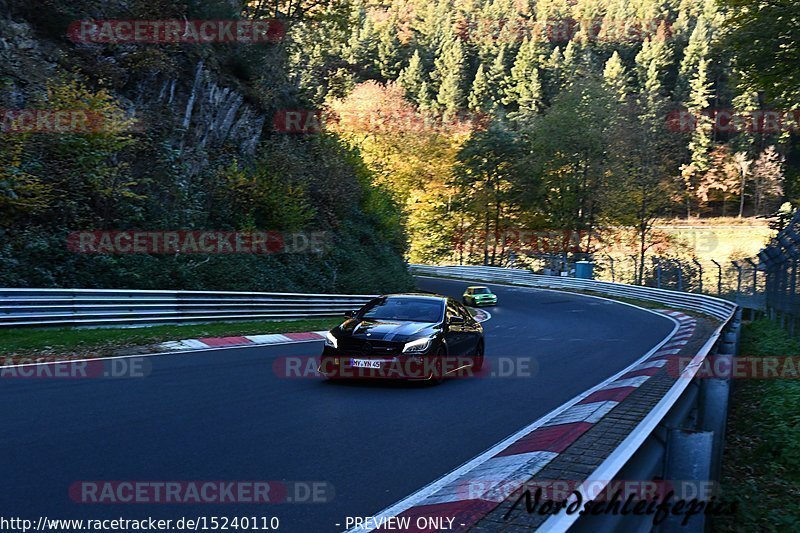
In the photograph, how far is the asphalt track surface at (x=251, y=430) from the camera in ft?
17.8

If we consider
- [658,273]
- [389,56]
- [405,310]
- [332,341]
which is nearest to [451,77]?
[389,56]

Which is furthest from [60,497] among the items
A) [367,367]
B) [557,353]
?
[557,353]

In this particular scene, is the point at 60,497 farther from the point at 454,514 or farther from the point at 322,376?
the point at 322,376

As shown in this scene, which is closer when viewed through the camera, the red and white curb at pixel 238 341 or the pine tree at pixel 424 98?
the red and white curb at pixel 238 341

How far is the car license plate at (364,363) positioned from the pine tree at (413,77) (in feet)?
360

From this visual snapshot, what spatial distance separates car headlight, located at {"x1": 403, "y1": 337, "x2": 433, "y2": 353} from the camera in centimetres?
1116

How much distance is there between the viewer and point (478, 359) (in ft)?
46.0

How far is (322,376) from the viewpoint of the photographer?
12.2 meters

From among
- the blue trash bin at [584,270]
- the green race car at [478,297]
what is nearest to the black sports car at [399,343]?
the green race car at [478,297]

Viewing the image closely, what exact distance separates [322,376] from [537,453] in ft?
18.9

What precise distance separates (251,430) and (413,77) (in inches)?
4539

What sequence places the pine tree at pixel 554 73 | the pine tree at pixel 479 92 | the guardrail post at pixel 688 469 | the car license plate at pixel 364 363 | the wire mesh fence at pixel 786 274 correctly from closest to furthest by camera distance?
the guardrail post at pixel 688 469 < the car license plate at pixel 364 363 < the wire mesh fence at pixel 786 274 < the pine tree at pixel 554 73 < the pine tree at pixel 479 92

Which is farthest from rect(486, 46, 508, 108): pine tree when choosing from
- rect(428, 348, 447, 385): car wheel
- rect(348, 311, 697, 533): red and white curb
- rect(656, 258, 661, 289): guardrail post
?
rect(348, 311, 697, 533): red and white curb

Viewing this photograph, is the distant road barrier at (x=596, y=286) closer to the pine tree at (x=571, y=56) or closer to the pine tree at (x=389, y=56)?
the pine tree at (x=571, y=56)
